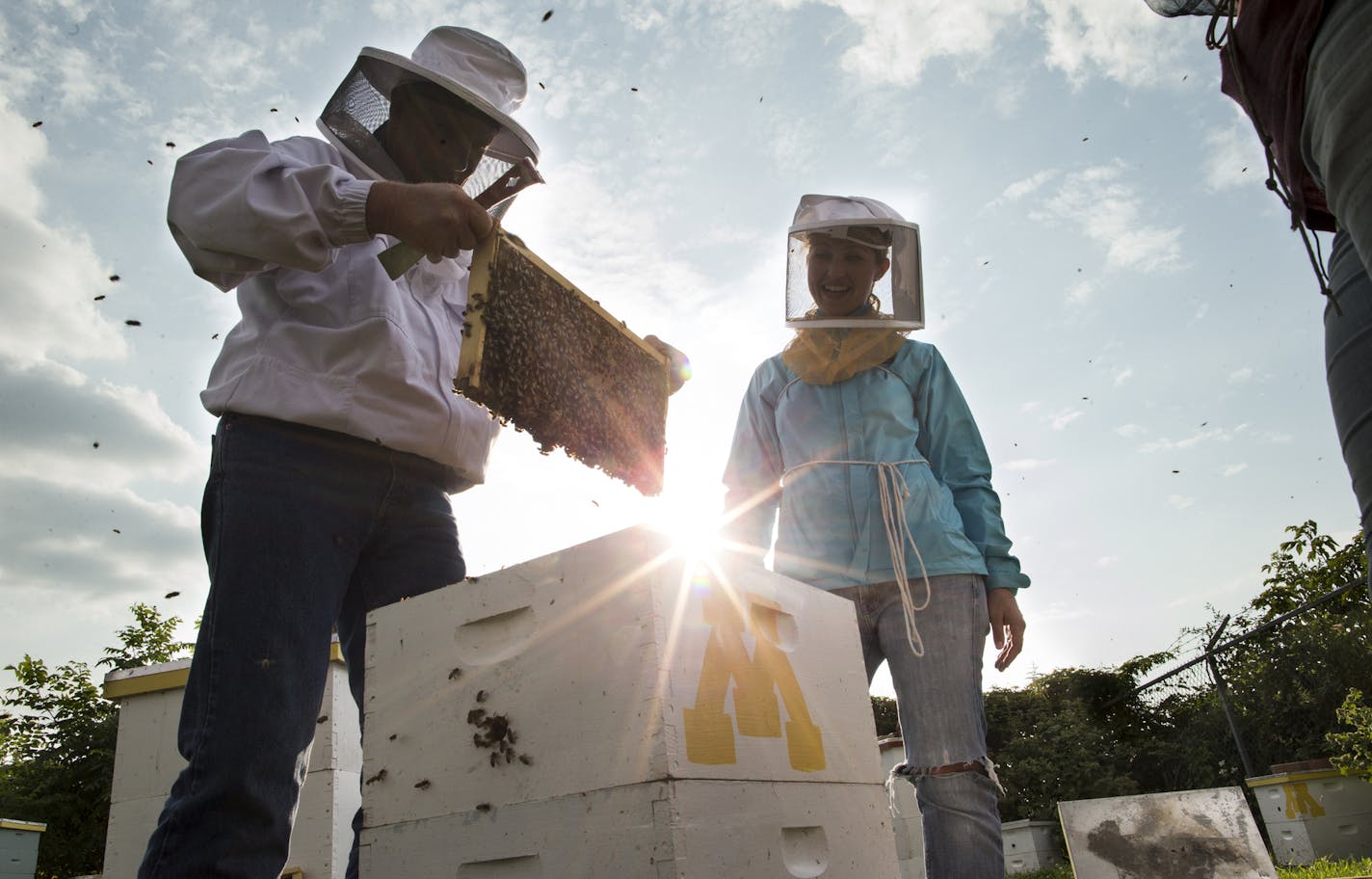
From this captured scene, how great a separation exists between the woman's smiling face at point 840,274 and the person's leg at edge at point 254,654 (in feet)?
5.82

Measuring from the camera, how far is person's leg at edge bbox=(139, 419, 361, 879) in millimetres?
1592

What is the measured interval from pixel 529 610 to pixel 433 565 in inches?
19.6

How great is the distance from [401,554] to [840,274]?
1.77 metres

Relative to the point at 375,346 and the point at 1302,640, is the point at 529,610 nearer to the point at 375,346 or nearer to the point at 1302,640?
the point at 375,346

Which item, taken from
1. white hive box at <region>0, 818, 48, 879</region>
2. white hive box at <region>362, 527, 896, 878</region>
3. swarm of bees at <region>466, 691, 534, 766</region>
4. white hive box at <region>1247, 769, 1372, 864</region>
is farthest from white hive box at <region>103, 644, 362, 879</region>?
white hive box at <region>1247, 769, 1372, 864</region>

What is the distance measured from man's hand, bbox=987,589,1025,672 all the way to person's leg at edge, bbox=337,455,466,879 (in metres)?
1.56

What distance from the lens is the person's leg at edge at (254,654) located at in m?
1.59

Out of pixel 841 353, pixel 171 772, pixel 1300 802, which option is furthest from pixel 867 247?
pixel 1300 802

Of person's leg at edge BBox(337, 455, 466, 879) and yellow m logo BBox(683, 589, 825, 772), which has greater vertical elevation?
person's leg at edge BBox(337, 455, 466, 879)

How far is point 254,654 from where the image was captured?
1.71 meters

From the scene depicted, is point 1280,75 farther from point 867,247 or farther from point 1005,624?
point 867,247

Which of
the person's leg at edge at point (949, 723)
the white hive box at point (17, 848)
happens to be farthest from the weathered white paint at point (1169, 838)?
the white hive box at point (17, 848)

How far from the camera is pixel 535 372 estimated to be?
2.19 meters

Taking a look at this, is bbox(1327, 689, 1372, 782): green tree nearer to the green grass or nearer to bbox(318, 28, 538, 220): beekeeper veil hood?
the green grass
